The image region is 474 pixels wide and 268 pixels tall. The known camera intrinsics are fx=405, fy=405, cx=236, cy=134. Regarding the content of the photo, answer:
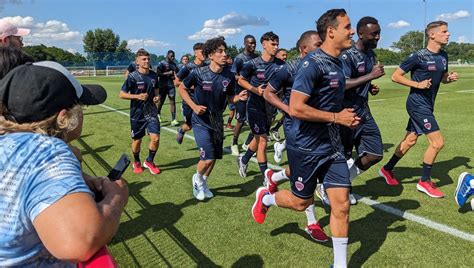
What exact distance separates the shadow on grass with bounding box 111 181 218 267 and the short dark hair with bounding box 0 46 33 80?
222cm

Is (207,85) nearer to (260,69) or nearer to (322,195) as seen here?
(260,69)

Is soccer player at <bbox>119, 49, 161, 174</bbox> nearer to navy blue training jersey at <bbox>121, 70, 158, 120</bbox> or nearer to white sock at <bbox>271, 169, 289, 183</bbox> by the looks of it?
navy blue training jersey at <bbox>121, 70, 158, 120</bbox>

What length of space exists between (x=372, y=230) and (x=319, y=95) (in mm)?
1903

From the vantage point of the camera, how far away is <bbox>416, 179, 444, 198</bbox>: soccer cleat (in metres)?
5.75

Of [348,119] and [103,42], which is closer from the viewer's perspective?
[348,119]

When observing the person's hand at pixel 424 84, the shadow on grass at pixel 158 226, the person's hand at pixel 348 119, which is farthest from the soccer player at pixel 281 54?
the person's hand at pixel 348 119

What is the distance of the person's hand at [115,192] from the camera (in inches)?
56.2

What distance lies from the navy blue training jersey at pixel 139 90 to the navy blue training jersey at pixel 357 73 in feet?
12.1

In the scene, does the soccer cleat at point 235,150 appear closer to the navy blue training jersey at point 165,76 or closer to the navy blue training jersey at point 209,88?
the navy blue training jersey at point 209,88

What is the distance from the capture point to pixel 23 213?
130cm

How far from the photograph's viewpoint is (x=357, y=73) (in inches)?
220

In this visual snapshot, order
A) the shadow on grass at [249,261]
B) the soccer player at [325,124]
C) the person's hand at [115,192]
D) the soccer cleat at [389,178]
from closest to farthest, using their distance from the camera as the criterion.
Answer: the person's hand at [115,192], the soccer player at [325,124], the shadow on grass at [249,261], the soccer cleat at [389,178]

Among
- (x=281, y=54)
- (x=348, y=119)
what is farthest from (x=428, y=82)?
(x=281, y=54)

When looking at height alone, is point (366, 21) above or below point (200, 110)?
above
